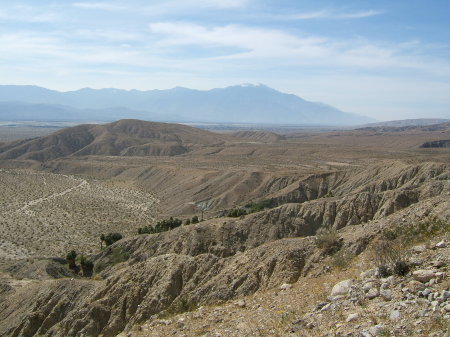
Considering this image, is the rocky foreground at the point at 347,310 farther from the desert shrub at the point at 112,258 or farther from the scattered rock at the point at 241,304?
the desert shrub at the point at 112,258

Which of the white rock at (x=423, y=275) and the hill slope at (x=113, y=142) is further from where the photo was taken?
the hill slope at (x=113, y=142)

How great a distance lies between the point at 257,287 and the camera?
16.2 metres

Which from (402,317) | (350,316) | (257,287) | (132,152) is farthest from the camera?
(132,152)

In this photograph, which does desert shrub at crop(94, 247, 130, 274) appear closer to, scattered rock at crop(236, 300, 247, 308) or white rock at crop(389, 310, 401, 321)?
scattered rock at crop(236, 300, 247, 308)

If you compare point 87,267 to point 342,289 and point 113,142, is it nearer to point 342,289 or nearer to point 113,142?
point 342,289

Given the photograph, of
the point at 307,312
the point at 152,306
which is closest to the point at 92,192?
the point at 152,306

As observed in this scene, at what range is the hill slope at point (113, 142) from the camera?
5069 inches

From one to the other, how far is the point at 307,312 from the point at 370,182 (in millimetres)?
47300

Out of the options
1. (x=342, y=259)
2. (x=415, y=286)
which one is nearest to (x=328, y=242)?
(x=342, y=259)

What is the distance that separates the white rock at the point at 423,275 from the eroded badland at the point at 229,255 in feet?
0.49

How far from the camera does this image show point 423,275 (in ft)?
31.6

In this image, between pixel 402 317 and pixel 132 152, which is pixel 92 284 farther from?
pixel 132 152

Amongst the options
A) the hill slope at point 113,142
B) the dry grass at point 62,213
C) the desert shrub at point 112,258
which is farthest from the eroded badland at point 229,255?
the hill slope at point 113,142

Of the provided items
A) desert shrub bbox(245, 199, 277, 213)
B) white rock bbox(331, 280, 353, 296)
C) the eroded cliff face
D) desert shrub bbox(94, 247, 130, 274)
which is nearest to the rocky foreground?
white rock bbox(331, 280, 353, 296)
